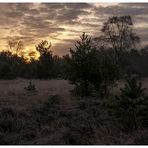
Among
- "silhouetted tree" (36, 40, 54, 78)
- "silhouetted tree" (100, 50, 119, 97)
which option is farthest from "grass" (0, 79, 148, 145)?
"silhouetted tree" (36, 40, 54, 78)

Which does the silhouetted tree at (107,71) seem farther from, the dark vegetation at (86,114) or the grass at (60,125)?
the grass at (60,125)

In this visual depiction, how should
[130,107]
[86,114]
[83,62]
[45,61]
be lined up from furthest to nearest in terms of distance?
[45,61]
[83,62]
[86,114]
[130,107]

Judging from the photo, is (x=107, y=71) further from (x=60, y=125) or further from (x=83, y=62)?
(x=60, y=125)

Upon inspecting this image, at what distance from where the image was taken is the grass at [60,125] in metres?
11.1

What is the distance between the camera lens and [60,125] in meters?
13.1

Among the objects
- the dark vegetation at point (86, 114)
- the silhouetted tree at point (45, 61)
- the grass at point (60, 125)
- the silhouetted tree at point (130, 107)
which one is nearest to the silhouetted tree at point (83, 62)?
the dark vegetation at point (86, 114)

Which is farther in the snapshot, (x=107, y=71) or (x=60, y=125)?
(x=107, y=71)

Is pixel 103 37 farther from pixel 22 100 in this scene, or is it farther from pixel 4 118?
pixel 4 118

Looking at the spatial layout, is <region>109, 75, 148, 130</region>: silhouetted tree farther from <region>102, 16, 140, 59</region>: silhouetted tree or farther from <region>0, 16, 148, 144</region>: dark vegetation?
<region>102, 16, 140, 59</region>: silhouetted tree

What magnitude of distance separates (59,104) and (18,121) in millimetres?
4412

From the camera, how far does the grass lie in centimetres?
1110

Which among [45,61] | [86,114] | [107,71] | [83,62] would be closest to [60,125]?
[86,114]

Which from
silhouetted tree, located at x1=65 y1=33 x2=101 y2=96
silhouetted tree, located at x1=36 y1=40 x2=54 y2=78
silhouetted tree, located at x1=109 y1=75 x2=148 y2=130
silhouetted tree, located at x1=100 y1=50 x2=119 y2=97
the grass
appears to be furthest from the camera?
silhouetted tree, located at x1=36 y1=40 x2=54 y2=78

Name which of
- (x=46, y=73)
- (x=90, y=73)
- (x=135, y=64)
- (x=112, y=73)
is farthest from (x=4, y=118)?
(x=135, y=64)
